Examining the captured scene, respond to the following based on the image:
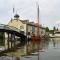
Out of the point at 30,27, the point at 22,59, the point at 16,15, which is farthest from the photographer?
the point at 30,27

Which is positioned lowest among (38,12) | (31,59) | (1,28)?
(31,59)

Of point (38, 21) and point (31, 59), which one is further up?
point (38, 21)

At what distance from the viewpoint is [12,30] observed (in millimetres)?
74562

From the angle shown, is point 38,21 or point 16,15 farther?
point 16,15

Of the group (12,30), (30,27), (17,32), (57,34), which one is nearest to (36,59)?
(12,30)

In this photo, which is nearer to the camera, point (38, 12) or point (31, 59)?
point (31, 59)

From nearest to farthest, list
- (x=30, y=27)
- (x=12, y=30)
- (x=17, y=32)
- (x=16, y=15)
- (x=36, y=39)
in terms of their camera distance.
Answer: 1. (x=12, y=30)
2. (x=17, y=32)
3. (x=36, y=39)
4. (x=16, y=15)
5. (x=30, y=27)

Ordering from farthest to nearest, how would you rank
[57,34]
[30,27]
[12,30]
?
[57,34] → [30,27] → [12,30]

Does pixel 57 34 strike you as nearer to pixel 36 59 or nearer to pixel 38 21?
pixel 38 21

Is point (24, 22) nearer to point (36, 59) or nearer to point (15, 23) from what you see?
point (15, 23)

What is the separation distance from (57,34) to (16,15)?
5174 centimetres

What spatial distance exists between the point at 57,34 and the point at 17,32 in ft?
277

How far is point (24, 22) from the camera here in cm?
11981

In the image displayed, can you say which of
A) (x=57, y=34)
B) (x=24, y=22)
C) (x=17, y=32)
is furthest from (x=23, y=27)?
(x=57, y=34)
